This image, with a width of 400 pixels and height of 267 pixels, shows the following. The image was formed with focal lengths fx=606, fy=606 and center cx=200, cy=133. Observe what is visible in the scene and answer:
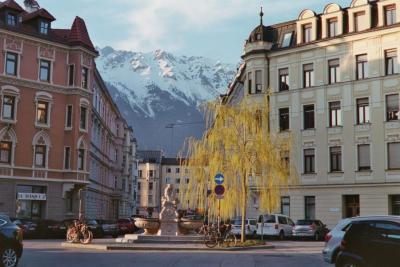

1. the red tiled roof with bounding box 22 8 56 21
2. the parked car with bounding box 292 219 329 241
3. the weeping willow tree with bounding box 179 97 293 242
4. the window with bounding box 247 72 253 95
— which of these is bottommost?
the parked car with bounding box 292 219 329 241

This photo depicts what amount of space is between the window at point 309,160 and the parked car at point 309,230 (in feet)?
22.1

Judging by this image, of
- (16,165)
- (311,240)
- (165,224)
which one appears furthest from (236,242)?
(16,165)

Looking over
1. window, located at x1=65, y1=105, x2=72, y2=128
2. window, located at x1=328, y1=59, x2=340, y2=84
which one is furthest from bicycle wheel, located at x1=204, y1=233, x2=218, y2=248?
window, located at x1=65, y1=105, x2=72, y2=128

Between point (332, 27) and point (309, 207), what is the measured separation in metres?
14.6

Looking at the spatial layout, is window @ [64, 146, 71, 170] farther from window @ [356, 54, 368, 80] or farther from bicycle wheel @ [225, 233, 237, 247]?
window @ [356, 54, 368, 80]

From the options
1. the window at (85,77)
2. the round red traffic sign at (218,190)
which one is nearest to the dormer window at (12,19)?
the window at (85,77)

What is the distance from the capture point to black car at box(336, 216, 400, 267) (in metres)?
13.6

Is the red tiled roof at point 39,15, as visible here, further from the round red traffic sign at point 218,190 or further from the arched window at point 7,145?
the round red traffic sign at point 218,190

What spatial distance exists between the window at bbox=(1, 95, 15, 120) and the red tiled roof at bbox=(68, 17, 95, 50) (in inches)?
296

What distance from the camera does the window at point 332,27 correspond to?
159ft

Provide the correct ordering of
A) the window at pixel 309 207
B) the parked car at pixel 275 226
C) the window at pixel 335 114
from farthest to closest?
the window at pixel 309 207 < the window at pixel 335 114 < the parked car at pixel 275 226

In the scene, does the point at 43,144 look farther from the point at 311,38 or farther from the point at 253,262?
the point at 253,262

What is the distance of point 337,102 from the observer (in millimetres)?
47562

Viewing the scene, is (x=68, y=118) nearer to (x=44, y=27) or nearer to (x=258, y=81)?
(x=44, y=27)
